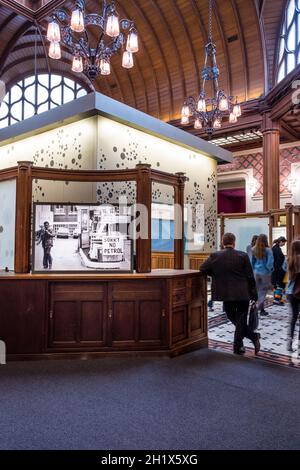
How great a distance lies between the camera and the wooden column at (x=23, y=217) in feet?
13.5

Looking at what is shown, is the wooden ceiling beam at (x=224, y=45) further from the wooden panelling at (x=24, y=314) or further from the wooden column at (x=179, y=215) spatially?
the wooden panelling at (x=24, y=314)

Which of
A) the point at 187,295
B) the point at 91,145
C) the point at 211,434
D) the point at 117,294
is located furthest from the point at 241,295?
the point at 91,145

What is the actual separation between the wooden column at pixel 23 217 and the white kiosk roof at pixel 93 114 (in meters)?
1.67

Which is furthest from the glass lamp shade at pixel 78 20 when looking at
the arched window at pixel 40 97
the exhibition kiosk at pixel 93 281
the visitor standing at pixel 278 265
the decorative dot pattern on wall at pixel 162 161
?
the arched window at pixel 40 97

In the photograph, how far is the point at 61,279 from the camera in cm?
386

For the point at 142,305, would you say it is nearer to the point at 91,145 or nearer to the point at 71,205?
the point at 71,205

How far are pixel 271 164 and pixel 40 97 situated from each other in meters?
10.6

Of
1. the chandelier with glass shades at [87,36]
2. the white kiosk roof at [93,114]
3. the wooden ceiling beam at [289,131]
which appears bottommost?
the white kiosk roof at [93,114]

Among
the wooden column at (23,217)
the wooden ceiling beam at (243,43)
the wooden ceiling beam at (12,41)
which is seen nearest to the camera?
the wooden column at (23,217)

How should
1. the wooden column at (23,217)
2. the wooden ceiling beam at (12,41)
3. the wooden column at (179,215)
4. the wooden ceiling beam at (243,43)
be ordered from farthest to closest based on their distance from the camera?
the wooden ceiling beam at (12,41) → the wooden ceiling beam at (243,43) → the wooden column at (179,215) → the wooden column at (23,217)

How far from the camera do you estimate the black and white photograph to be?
13.2 ft

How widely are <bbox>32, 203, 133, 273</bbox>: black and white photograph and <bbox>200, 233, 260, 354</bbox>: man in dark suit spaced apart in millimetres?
1006

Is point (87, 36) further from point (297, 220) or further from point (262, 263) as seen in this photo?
point (297, 220)

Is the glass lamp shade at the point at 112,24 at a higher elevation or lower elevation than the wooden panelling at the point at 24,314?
higher
